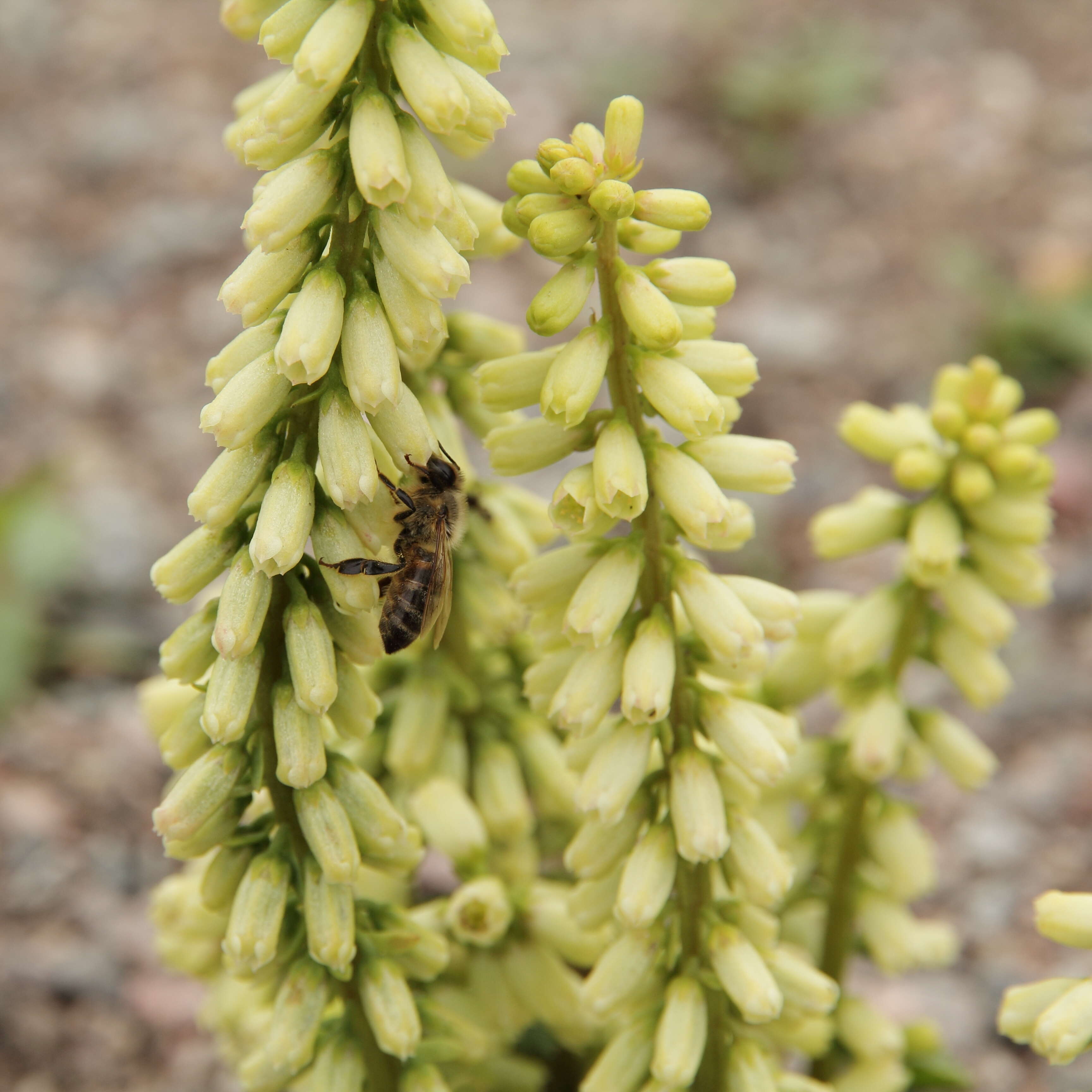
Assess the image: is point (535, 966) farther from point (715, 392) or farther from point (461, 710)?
point (715, 392)

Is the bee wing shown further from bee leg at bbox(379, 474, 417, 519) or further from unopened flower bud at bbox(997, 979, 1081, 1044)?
unopened flower bud at bbox(997, 979, 1081, 1044)

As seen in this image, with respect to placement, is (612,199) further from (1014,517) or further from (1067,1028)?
(1067,1028)

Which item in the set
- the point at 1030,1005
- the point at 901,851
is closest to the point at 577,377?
→ the point at 1030,1005

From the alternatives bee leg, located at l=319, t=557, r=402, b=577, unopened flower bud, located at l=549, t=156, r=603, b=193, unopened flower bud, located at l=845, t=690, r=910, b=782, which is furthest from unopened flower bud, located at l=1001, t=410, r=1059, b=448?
bee leg, located at l=319, t=557, r=402, b=577

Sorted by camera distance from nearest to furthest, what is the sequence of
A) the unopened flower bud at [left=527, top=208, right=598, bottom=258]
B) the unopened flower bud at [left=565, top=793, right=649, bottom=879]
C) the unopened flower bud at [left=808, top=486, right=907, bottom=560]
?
the unopened flower bud at [left=527, top=208, right=598, bottom=258]
the unopened flower bud at [left=565, top=793, right=649, bottom=879]
the unopened flower bud at [left=808, top=486, right=907, bottom=560]

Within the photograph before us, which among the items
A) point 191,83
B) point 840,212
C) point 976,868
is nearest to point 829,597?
point 976,868

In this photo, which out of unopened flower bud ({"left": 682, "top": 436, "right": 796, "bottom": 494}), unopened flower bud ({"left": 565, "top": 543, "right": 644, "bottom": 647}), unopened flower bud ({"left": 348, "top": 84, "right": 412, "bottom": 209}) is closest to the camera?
unopened flower bud ({"left": 348, "top": 84, "right": 412, "bottom": 209})
